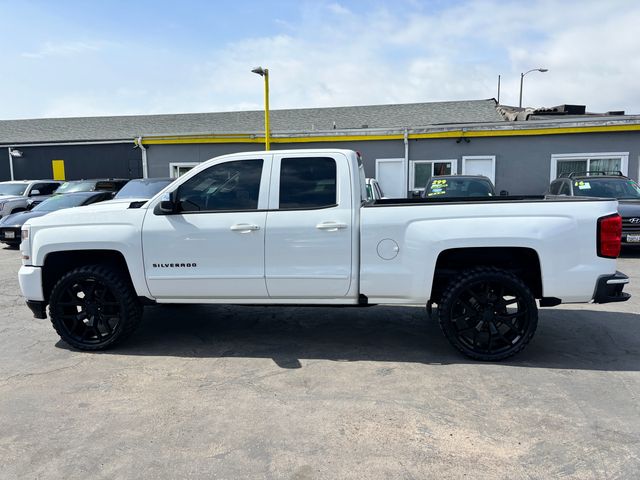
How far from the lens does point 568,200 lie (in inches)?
164

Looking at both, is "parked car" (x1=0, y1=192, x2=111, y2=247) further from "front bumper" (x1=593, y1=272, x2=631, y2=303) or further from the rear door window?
"front bumper" (x1=593, y1=272, x2=631, y2=303)

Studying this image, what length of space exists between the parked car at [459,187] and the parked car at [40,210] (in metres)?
8.73

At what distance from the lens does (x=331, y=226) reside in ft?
14.2

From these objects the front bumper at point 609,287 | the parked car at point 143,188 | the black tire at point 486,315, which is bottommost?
the black tire at point 486,315

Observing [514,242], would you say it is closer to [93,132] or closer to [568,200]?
[568,200]

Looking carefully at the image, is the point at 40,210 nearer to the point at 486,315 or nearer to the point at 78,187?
the point at 78,187

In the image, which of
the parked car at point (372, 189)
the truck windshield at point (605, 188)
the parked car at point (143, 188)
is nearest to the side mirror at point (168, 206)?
the parked car at point (372, 189)

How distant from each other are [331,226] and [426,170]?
13.1 metres

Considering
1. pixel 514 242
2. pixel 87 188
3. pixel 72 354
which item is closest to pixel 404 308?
pixel 514 242

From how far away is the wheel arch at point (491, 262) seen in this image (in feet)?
14.3

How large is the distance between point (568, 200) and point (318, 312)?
321 centimetres

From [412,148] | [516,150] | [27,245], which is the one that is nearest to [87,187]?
[412,148]

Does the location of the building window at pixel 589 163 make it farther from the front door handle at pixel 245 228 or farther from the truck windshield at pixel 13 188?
the truck windshield at pixel 13 188

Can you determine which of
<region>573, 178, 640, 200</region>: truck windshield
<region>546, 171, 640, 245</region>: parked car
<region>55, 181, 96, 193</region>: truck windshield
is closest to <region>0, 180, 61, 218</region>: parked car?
<region>55, 181, 96, 193</region>: truck windshield
